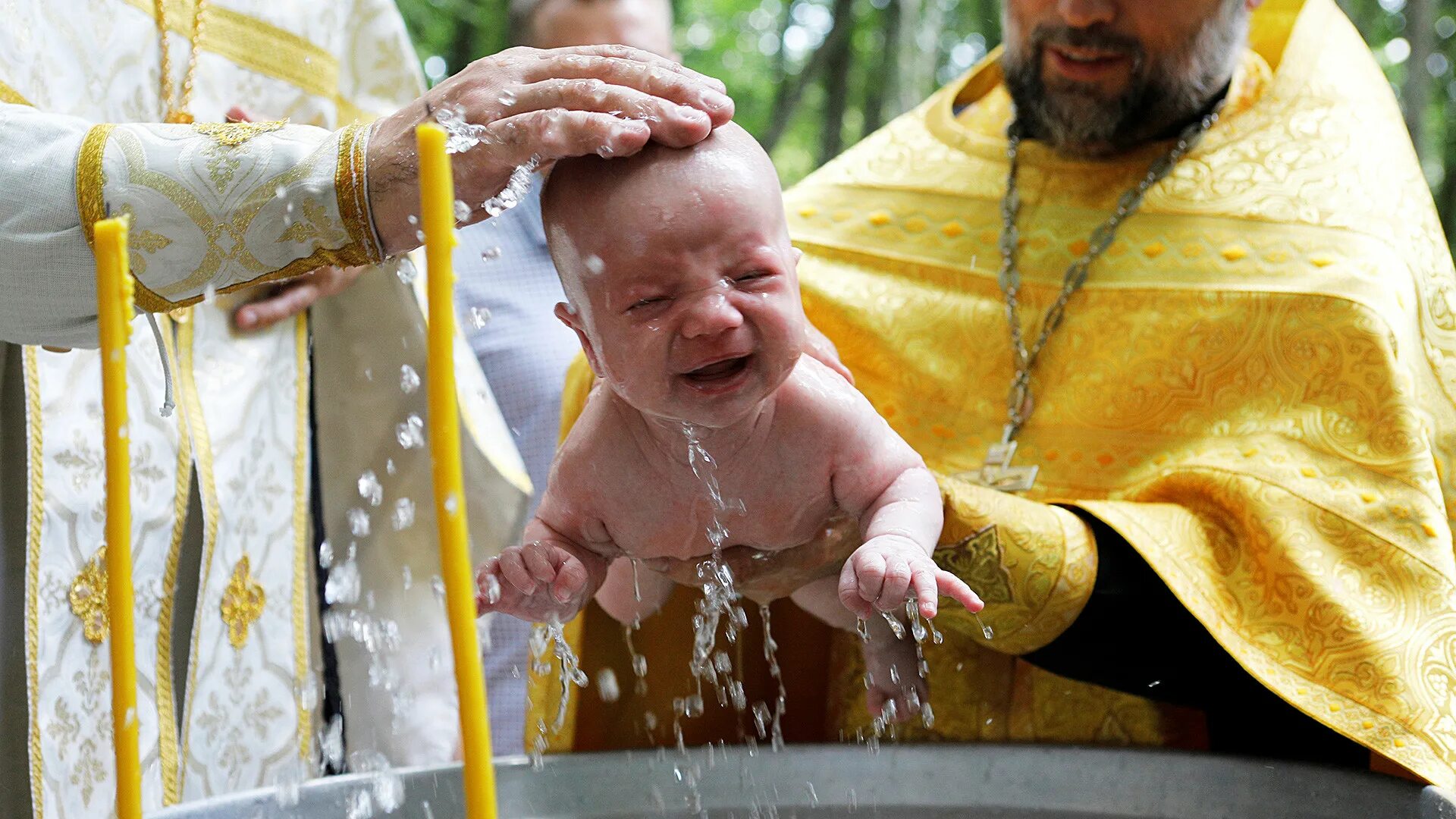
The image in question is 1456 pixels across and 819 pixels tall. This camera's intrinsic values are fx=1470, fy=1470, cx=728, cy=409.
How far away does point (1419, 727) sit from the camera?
179 centimetres

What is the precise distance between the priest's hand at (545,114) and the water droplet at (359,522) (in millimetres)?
1125

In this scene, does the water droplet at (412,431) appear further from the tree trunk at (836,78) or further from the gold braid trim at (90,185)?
the tree trunk at (836,78)

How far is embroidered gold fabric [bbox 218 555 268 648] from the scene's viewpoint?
7.43 feet

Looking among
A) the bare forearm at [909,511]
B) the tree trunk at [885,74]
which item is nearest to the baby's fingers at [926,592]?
the bare forearm at [909,511]

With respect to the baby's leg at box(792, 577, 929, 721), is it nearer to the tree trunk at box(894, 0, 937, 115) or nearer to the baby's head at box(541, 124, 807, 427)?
the baby's head at box(541, 124, 807, 427)

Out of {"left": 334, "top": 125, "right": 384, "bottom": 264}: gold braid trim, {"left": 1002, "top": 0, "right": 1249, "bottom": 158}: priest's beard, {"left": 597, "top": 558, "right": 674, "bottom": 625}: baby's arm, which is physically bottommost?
{"left": 597, "top": 558, "right": 674, "bottom": 625}: baby's arm

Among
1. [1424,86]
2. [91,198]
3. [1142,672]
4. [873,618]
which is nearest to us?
[91,198]

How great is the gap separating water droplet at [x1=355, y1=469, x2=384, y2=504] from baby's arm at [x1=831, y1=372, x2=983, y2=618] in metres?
1.11

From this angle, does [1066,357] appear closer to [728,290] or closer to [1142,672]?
[1142,672]

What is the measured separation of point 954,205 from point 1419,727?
3.57 feet

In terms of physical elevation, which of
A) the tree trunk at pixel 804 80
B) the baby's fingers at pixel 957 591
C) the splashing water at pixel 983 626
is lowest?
the splashing water at pixel 983 626

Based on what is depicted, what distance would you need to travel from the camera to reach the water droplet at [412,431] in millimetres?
2432

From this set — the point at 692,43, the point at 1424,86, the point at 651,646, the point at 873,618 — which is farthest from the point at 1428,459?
the point at 692,43

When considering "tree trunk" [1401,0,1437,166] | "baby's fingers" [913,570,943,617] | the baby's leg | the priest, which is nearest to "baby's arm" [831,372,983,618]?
"baby's fingers" [913,570,943,617]
